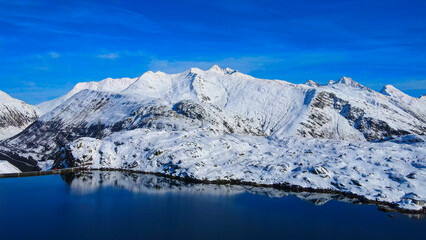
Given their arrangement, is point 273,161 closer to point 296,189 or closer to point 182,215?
point 296,189

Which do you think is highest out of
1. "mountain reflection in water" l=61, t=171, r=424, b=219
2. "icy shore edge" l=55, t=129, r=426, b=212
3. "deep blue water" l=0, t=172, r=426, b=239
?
"icy shore edge" l=55, t=129, r=426, b=212

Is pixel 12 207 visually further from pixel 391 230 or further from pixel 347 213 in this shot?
pixel 391 230

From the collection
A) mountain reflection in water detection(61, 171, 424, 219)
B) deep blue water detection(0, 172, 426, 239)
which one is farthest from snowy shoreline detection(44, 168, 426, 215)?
deep blue water detection(0, 172, 426, 239)

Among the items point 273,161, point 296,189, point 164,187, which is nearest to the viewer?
point 296,189

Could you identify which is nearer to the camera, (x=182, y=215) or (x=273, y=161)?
(x=182, y=215)

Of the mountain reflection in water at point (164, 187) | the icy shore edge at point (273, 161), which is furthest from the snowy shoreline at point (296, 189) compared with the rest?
the mountain reflection in water at point (164, 187)

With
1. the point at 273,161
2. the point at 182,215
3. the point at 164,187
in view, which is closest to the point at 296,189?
the point at 273,161

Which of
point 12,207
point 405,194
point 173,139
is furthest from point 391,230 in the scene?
point 173,139

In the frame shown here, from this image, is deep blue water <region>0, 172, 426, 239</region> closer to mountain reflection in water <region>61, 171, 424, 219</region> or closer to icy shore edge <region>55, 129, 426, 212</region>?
mountain reflection in water <region>61, 171, 424, 219</region>

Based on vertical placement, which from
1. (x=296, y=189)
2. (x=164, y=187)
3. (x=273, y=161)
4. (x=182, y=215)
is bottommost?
(x=182, y=215)
